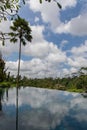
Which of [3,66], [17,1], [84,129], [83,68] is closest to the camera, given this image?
[17,1]

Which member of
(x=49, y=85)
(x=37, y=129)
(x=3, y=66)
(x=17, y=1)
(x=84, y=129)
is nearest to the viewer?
(x=17, y=1)

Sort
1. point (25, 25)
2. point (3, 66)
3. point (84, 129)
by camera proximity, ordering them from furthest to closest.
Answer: point (3, 66) < point (25, 25) < point (84, 129)

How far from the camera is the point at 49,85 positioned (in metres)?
120

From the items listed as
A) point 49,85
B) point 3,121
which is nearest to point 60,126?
point 3,121

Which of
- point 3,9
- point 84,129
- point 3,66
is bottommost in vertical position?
point 84,129

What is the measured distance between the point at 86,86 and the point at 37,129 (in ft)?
252

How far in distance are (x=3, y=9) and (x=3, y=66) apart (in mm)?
73417

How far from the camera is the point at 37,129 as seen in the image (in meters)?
14.5

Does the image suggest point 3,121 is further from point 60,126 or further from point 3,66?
point 3,66

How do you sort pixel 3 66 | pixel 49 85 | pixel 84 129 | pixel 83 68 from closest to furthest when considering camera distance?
pixel 84 129 → pixel 3 66 → pixel 83 68 → pixel 49 85

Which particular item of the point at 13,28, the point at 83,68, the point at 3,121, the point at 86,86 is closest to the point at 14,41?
the point at 13,28

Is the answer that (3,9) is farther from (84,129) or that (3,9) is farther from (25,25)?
(25,25)

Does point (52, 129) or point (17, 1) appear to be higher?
point (17, 1)

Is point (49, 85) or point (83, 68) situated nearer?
point (83, 68)
